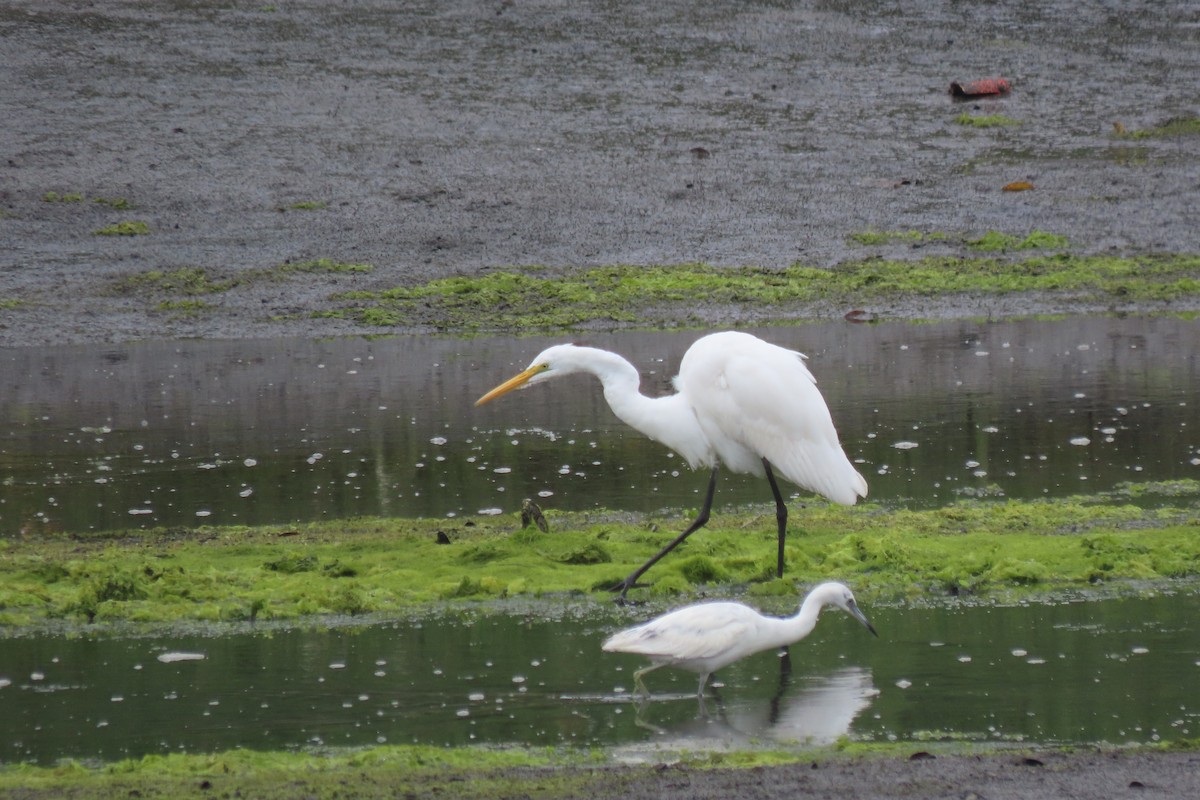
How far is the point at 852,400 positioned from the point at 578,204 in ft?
19.7

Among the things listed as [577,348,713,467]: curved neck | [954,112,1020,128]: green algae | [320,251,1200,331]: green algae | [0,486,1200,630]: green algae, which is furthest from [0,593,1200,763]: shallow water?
[954,112,1020,128]: green algae

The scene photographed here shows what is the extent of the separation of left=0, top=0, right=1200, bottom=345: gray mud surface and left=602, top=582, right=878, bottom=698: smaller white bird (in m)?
8.97

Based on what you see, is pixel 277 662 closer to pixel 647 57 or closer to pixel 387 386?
pixel 387 386

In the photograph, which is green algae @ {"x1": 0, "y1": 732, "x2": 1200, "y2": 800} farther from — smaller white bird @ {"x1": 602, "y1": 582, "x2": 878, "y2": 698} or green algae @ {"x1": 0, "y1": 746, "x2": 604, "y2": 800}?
smaller white bird @ {"x1": 602, "y1": 582, "x2": 878, "y2": 698}

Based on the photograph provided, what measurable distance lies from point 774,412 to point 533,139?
11.2 m

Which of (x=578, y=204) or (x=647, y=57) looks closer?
(x=578, y=204)

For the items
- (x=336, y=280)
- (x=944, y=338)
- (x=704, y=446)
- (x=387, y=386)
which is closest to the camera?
(x=704, y=446)

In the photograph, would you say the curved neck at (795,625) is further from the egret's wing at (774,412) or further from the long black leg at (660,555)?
the egret's wing at (774,412)

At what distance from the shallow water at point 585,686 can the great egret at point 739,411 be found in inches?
35.0

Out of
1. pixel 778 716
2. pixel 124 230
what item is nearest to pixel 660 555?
pixel 778 716

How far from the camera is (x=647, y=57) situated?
20.7 m

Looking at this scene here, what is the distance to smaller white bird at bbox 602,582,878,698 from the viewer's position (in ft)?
19.1

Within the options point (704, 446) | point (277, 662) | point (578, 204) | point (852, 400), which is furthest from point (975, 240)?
point (277, 662)

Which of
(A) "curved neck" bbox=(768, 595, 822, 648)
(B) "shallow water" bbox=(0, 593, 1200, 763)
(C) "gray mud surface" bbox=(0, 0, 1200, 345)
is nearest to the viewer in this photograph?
(B) "shallow water" bbox=(0, 593, 1200, 763)
